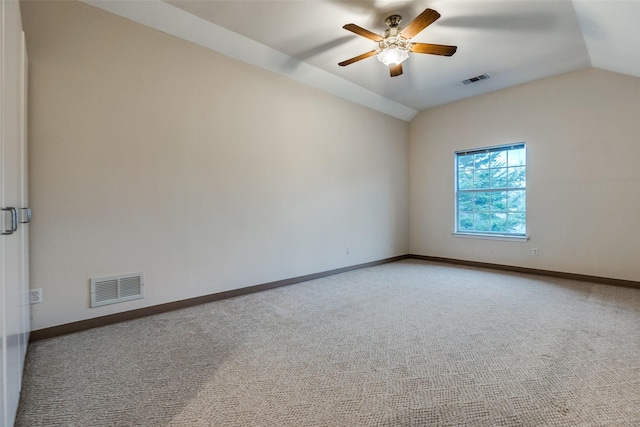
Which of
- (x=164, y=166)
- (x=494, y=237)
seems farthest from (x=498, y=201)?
(x=164, y=166)

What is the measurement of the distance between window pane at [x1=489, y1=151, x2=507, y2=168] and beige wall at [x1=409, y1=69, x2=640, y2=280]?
0.62 ft

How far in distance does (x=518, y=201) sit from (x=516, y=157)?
0.69 metres

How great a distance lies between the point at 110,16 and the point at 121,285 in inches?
93.8

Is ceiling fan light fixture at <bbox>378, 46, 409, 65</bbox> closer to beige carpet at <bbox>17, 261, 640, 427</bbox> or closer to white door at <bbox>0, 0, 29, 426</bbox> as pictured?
beige carpet at <bbox>17, 261, 640, 427</bbox>

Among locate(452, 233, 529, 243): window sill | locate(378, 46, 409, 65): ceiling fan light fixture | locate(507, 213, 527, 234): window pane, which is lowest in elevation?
locate(452, 233, 529, 243): window sill

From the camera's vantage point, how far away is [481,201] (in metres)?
5.02

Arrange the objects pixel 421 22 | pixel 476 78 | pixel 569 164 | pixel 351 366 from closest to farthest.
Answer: pixel 351 366, pixel 421 22, pixel 569 164, pixel 476 78

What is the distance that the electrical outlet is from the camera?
226 cm

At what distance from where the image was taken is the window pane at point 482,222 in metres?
4.95

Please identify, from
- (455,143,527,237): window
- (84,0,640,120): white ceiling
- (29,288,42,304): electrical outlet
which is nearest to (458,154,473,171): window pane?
(455,143,527,237): window

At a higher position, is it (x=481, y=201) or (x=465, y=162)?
(x=465, y=162)

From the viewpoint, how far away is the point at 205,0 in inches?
103

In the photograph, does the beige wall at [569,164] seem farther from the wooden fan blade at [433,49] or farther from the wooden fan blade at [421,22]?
the wooden fan blade at [421,22]

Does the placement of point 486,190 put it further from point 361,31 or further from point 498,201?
point 361,31
